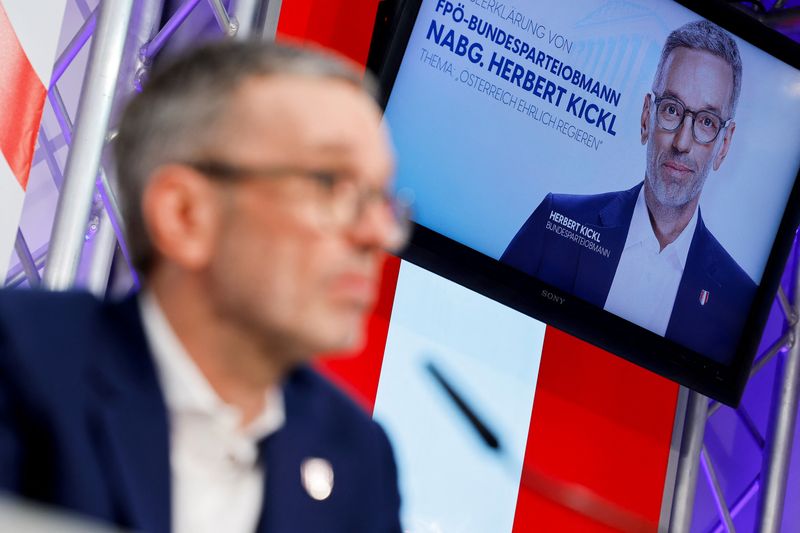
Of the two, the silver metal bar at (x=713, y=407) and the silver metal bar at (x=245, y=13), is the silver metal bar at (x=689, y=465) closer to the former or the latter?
the silver metal bar at (x=713, y=407)

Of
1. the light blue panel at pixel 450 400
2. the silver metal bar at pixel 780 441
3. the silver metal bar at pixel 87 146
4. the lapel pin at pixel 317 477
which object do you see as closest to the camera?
the lapel pin at pixel 317 477

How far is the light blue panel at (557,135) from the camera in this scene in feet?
10.3

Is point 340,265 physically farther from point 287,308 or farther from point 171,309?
point 171,309

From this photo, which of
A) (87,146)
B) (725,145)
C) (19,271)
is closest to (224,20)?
(87,146)

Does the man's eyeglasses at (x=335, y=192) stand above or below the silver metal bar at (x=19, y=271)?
above

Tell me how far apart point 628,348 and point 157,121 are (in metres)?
2.57

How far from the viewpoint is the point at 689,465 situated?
4121 millimetres

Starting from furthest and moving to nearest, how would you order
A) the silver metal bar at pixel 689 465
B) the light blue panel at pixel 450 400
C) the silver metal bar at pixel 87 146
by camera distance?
the silver metal bar at pixel 689 465 → the light blue panel at pixel 450 400 → the silver metal bar at pixel 87 146

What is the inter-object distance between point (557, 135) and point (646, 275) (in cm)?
53

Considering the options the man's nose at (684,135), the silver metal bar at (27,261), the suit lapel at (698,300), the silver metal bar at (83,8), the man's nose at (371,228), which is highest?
the man's nose at (684,135)

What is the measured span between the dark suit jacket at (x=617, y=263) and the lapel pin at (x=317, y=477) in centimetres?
202

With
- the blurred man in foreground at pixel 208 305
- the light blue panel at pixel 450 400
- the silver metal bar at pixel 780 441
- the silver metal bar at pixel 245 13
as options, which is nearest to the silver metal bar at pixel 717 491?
the silver metal bar at pixel 780 441

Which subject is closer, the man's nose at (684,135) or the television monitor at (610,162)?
the television monitor at (610,162)

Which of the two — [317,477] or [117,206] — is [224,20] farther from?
[317,477]
